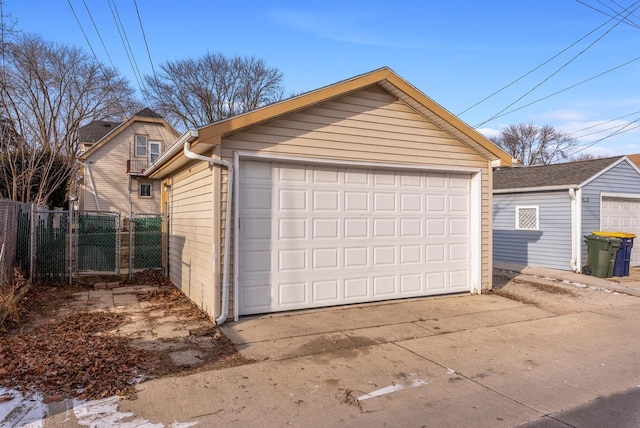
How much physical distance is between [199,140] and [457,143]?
4.86 m

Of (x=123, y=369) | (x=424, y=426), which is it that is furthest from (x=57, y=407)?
Result: (x=424, y=426)

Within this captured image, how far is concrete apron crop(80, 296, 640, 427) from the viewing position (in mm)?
3576

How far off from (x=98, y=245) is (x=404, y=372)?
27.5 feet

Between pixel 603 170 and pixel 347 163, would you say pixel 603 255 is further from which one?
pixel 347 163

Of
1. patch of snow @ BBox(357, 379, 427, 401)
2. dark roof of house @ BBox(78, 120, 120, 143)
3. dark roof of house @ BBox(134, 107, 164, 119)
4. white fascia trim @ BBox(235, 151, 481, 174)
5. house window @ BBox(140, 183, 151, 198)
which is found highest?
dark roof of house @ BBox(134, 107, 164, 119)

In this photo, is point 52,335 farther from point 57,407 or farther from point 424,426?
point 424,426

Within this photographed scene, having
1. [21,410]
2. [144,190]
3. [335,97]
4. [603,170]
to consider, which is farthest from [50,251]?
[144,190]

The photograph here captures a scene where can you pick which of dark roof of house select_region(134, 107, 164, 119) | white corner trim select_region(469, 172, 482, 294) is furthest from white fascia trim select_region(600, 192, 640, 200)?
dark roof of house select_region(134, 107, 164, 119)

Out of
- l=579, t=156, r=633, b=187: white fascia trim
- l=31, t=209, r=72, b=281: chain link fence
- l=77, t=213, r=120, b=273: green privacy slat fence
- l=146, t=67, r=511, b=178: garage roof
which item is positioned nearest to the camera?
l=146, t=67, r=511, b=178: garage roof

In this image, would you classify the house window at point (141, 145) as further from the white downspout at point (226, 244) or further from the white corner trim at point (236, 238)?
the white corner trim at point (236, 238)

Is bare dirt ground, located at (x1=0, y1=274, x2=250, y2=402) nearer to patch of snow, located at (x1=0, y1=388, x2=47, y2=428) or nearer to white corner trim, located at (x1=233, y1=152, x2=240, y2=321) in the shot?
patch of snow, located at (x1=0, y1=388, x2=47, y2=428)

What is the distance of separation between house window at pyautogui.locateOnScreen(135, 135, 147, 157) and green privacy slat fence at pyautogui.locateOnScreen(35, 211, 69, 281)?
1602cm

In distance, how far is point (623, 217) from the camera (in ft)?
43.0

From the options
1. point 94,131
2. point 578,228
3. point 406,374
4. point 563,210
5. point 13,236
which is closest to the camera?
point 406,374
